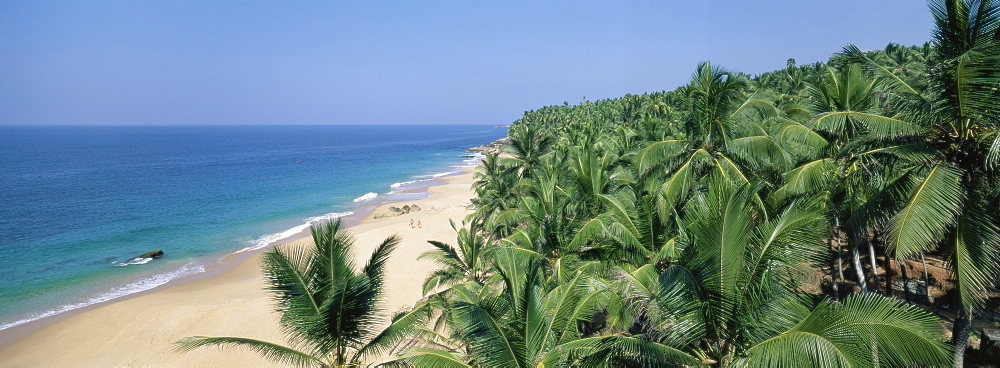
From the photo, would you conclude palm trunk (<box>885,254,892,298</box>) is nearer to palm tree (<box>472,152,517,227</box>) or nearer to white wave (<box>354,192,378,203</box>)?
palm tree (<box>472,152,517,227</box>)

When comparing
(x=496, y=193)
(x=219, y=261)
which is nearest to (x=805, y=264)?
(x=496, y=193)

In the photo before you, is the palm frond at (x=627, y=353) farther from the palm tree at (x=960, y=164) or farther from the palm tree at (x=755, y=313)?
the palm tree at (x=960, y=164)

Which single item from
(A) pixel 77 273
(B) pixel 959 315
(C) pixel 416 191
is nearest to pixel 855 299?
(B) pixel 959 315

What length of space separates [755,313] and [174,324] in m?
22.0

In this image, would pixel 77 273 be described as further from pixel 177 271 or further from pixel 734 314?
pixel 734 314

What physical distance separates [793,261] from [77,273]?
1348 inches

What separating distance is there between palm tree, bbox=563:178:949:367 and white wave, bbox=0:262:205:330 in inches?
1021

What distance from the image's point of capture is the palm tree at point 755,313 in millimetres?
5268

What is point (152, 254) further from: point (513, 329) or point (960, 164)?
point (960, 164)

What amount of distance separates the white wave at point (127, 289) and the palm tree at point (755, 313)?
2593 cm

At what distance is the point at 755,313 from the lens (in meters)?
5.89

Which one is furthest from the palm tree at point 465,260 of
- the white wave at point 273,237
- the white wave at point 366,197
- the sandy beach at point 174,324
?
the white wave at point 366,197

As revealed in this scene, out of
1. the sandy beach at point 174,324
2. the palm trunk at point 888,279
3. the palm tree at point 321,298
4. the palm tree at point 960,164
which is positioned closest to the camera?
the palm tree at point 960,164

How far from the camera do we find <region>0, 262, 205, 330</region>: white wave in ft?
70.4
